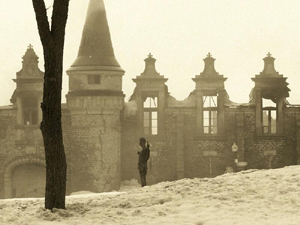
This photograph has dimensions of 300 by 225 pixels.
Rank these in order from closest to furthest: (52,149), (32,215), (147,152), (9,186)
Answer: (32,215) → (52,149) → (147,152) → (9,186)

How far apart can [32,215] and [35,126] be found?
21.2 m

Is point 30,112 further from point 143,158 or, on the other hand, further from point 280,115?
point 143,158

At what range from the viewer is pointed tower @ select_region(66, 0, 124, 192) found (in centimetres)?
3075

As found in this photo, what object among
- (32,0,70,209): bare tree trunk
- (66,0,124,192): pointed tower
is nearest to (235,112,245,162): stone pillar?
(66,0,124,192): pointed tower

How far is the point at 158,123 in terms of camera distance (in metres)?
32.1

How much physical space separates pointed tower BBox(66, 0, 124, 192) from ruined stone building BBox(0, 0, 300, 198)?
2.2 inches

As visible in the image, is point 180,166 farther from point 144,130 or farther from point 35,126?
point 35,126

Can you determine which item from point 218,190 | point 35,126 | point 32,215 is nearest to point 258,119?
point 35,126

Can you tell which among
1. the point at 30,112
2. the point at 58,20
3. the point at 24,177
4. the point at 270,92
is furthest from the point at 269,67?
the point at 58,20

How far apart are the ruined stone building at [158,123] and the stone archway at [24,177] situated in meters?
0.05

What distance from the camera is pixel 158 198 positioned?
12.2 meters

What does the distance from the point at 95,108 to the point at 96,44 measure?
3.17 meters

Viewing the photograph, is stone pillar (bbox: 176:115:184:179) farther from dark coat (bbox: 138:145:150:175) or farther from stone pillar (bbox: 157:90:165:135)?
dark coat (bbox: 138:145:150:175)

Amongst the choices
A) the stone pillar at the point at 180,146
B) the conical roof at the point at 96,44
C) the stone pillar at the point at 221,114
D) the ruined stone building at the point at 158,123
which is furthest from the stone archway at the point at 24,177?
the stone pillar at the point at 221,114
